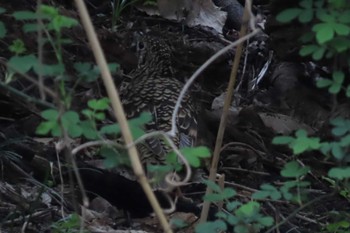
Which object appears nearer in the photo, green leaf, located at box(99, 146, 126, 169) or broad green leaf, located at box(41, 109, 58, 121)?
broad green leaf, located at box(41, 109, 58, 121)

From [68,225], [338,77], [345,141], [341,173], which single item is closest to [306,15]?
[338,77]

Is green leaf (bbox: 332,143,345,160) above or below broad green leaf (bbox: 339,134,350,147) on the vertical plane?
below

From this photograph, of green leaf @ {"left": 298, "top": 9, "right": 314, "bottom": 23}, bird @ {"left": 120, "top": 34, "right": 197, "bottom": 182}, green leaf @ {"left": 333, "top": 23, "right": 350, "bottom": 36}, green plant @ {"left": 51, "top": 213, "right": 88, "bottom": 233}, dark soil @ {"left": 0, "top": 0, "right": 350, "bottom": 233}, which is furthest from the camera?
bird @ {"left": 120, "top": 34, "right": 197, "bottom": 182}

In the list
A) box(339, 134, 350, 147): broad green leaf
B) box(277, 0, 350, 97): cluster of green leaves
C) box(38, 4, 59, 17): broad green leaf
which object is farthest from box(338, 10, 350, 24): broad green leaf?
box(38, 4, 59, 17): broad green leaf

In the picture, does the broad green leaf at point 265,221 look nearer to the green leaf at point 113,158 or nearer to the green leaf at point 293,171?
the green leaf at point 293,171

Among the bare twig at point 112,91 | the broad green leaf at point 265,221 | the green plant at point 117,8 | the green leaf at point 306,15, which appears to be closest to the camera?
the bare twig at point 112,91

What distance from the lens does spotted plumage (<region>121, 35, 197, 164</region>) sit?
5.36 meters

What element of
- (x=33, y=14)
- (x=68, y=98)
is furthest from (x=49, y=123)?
(x=33, y=14)

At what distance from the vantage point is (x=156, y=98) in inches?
231

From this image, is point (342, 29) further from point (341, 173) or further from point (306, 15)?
point (341, 173)

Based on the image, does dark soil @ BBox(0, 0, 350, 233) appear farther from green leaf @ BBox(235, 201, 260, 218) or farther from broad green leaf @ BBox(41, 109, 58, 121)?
broad green leaf @ BBox(41, 109, 58, 121)

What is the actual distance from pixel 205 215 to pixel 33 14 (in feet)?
4.50

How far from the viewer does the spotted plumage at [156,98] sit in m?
5.36

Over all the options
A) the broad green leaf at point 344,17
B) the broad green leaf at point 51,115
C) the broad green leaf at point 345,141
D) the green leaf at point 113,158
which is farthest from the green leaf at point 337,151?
the broad green leaf at point 51,115
